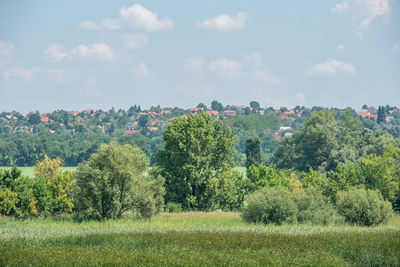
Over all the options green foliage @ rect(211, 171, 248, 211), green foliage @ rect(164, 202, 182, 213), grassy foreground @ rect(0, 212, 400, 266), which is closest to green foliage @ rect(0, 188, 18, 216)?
grassy foreground @ rect(0, 212, 400, 266)

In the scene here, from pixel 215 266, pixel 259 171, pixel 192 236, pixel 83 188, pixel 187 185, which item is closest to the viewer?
pixel 215 266

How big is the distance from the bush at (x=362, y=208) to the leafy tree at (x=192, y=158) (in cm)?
1791

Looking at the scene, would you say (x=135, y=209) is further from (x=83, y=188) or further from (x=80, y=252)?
(x=80, y=252)

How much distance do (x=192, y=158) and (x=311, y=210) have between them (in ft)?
57.6

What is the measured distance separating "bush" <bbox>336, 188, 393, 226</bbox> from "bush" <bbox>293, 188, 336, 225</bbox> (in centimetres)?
148

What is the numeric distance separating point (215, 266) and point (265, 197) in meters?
22.7

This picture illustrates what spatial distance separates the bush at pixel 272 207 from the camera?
49375 millimetres

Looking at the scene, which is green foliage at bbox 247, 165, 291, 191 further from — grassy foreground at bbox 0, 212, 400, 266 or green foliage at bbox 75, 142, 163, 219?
grassy foreground at bbox 0, 212, 400, 266

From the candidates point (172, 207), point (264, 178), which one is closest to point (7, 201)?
point (172, 207)

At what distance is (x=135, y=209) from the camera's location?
51438 millimetres

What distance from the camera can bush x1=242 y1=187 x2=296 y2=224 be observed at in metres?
49.4

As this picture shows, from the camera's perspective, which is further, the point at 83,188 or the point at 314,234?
the point at 83,188

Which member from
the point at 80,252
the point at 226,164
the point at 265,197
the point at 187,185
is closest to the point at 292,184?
the point at 226,164

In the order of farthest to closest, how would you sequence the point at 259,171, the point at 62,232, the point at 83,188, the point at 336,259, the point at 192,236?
the point at 259,171
the point at 83,188
the point at 62,232
the point at 192,236
the point at 336,259
